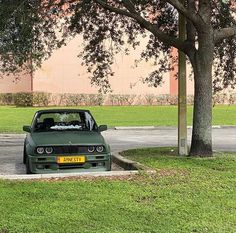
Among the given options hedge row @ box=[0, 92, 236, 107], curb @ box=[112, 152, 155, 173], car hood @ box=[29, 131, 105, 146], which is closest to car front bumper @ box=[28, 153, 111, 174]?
car hood @ box=[29, 131, 105, 146]

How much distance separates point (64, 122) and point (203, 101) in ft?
10.8

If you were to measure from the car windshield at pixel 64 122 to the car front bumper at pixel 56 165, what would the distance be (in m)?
1.32

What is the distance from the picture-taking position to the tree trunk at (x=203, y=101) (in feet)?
39.2

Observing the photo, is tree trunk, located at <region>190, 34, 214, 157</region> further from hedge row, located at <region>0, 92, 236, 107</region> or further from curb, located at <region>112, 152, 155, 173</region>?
hedge row, located at <region>0, 92, 236, 107</region>

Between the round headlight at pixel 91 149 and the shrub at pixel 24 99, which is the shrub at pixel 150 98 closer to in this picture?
the shrub at pixel 24 99

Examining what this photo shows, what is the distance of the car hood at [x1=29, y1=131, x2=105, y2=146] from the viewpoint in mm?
10062

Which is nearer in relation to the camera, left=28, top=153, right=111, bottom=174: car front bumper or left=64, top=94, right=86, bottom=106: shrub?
left=28, top=153, right=111, bottom=174: car front bumper

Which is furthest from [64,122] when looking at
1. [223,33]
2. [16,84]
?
[16,84]

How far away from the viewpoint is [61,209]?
6.91 m

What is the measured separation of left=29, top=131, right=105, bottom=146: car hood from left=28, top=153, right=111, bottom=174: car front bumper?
28cm

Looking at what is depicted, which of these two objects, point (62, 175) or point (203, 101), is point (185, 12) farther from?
point (62, 175)

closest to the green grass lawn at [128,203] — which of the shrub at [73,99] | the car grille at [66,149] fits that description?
the car grille at [66,149]

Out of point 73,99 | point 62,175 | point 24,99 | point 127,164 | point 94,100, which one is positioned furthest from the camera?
point 94,100

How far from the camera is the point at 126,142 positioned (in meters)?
18.9
